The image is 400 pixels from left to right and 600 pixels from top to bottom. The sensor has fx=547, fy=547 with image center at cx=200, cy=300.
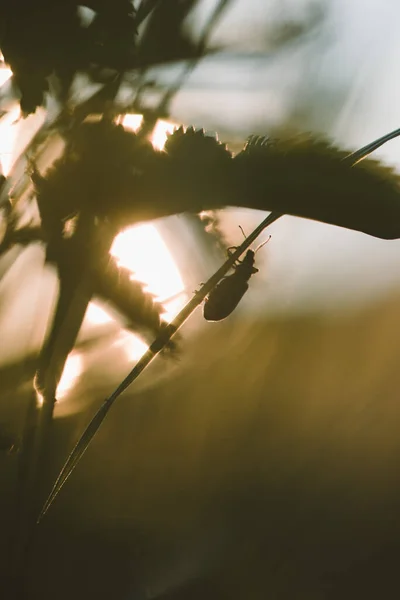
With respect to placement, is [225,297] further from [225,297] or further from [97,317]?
[97,317]

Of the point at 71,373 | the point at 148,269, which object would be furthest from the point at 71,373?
the point at 148,269

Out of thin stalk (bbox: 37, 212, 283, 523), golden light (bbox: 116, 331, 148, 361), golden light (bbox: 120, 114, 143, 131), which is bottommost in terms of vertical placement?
thin stalk (bbox: 37, 212, 283, 523)

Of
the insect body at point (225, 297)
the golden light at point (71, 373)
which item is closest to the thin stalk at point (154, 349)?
the insect body at point (225, 297)

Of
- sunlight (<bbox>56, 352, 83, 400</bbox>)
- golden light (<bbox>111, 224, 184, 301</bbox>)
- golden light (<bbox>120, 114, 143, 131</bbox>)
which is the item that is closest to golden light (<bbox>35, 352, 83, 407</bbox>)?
sunlight (<bbox>56, 352, 83, 400</bbox>)

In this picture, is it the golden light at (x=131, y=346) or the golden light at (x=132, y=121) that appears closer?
the golden light at (x=132, y=121)

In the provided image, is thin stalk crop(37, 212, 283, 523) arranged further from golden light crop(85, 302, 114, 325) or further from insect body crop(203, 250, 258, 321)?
golden light crop(85, 302, 114, 325)

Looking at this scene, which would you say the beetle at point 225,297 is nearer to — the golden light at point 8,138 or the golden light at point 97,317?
Result: the golden light at point 97,317

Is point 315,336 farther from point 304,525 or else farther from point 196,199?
point 196,199

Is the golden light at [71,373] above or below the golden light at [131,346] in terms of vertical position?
below
